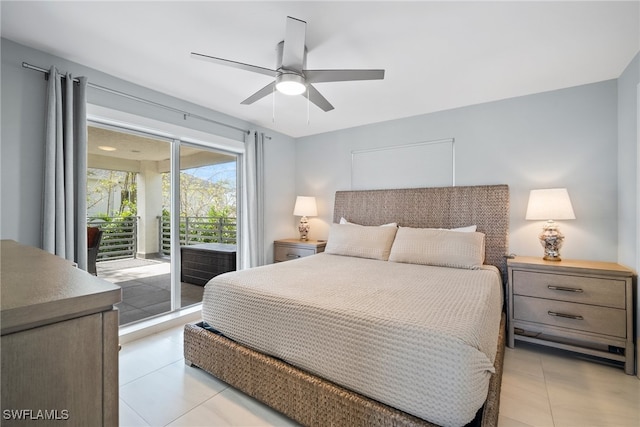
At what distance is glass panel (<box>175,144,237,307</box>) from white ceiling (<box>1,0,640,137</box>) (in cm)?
96

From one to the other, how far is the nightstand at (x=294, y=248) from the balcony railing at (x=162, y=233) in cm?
67

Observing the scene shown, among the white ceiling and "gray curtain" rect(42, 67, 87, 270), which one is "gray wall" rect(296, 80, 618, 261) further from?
"gray curtain" rect(42, 67, 87, 270)

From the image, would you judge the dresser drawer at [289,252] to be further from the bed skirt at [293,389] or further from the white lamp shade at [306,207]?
the bed skirt at [293,389]

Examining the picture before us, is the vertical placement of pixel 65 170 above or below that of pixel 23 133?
below

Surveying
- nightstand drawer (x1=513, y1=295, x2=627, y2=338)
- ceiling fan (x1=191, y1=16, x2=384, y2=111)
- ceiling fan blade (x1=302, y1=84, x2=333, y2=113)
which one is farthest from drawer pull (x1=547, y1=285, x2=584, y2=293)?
ceiling fan blade (x1=302, y1=84, x2=333, y2=113)

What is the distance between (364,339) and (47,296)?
4.06 feet

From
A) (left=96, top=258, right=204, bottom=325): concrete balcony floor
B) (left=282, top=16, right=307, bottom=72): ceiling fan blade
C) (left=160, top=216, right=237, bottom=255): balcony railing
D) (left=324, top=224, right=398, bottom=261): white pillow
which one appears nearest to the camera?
(left=282, top=16, right=307, bottom=72): ceiling fan blade

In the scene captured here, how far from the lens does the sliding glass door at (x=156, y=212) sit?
2838mm

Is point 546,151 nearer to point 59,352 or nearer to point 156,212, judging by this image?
point 59,352

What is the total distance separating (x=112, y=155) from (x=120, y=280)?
1.33 metres

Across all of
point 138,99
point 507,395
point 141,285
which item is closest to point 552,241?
point 507,395

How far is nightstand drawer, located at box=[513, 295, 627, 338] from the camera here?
2266mm

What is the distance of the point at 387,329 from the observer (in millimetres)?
1380

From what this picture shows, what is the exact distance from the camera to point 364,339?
1.42 meters
